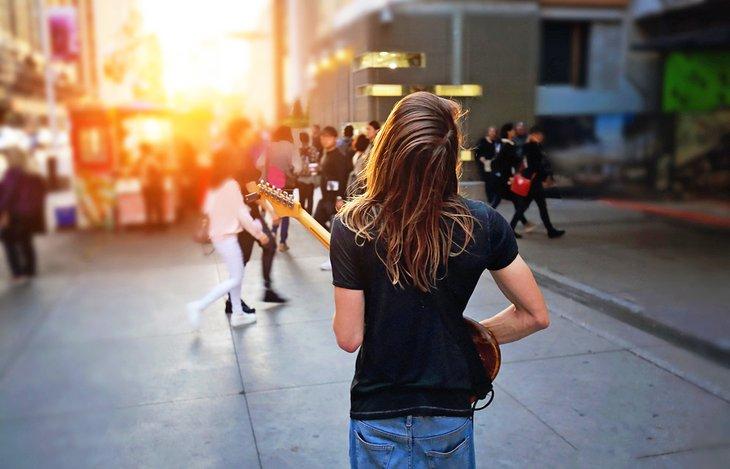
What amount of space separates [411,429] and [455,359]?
0.74 feet

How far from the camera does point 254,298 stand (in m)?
3.60

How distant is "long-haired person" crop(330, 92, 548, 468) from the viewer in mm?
1598

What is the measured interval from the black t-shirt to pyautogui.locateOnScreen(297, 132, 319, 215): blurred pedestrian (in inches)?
32.9

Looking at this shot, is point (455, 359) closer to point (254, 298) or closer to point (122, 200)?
point (122, 200)

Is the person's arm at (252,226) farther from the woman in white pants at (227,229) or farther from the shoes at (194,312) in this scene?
the shoes at (194,312)

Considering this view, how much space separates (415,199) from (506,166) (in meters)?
1.06

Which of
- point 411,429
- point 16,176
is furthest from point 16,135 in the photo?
point 411,429

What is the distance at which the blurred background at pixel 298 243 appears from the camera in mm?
1896

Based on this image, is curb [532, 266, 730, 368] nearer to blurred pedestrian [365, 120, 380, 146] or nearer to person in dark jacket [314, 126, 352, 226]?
person in dark jacket [314, 126, 352, 226]

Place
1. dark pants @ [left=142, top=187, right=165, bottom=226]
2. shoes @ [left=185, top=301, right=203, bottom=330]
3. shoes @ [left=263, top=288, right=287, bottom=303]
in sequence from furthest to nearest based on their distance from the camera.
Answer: shoes @ [left=185, top=301, right=203, bottom=330], shoes @ [left=263, top=288, right=287, bottom=303], dark pants @ [left=142, top=187, right=165, bottom=226]

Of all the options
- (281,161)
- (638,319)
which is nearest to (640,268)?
(638,319)

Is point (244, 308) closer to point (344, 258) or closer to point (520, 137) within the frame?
point (520, 137)

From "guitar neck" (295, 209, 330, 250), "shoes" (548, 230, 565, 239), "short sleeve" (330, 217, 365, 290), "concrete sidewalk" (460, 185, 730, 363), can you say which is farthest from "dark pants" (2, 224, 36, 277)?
"shoes" (548, 230, 565, 239)

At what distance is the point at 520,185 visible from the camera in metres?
2.65
